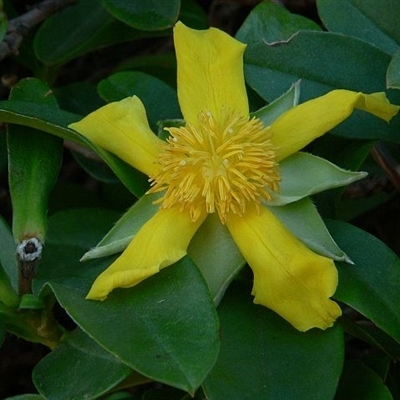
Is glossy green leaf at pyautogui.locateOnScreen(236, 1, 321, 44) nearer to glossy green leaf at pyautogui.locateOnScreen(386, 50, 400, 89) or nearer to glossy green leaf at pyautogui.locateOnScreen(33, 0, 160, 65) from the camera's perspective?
glossy green leaf at pyautogui.locateOnScreen(386, 50, 400, 89)

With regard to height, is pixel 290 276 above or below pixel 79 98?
above

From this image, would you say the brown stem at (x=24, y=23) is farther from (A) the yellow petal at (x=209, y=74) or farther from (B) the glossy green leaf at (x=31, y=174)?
(A) the yellow petal at (x=209, y=74)

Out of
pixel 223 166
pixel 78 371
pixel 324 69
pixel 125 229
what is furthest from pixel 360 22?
pixel 78 371

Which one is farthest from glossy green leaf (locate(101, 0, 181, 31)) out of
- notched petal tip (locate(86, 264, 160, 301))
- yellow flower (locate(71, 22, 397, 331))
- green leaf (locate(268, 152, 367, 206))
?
notched petal tip (locate(86, 264, 160, 301))

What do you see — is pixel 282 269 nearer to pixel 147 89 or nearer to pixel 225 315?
pixel 225 315

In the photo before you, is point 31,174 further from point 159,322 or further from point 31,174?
point 159,322

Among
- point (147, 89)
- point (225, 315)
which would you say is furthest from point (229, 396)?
point (147, 89)

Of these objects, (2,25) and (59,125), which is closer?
(59,125)
